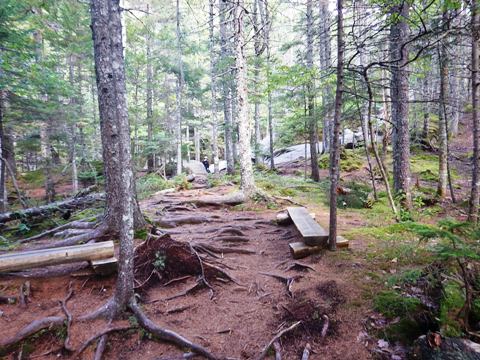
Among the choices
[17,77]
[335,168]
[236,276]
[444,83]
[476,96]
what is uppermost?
[17,77]

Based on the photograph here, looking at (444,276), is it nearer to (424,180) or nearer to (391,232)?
(391,232)

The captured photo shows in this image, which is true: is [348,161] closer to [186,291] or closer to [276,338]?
[186,291]

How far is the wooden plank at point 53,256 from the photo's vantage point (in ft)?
13.4

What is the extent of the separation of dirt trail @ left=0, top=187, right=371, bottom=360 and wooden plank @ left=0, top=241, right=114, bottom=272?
A: 0.38 metres

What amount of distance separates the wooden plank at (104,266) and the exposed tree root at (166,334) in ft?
3.25

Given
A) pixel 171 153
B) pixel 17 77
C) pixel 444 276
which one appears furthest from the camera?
pixel 171 153

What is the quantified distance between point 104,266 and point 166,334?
1.76 meters

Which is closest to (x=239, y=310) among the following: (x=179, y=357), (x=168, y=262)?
(x=179, y=357)

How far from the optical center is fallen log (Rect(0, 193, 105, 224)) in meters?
7.42

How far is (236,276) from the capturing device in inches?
199

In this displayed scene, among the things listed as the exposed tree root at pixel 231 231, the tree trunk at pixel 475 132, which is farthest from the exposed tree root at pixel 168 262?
the tree trunk at pixel 475 132

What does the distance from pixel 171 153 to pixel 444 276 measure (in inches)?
881

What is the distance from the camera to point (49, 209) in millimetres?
8008

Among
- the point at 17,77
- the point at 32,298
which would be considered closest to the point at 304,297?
the point at 32,298
